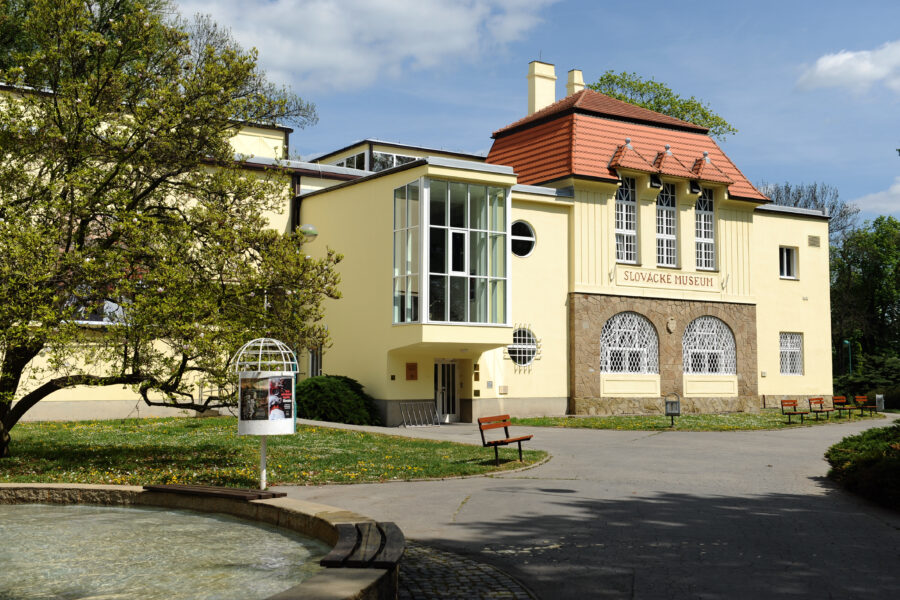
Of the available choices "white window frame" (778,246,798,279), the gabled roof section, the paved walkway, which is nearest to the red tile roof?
the gabled roof section

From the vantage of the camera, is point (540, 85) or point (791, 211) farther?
point (540, 85)

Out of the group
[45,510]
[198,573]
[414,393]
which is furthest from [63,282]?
[414,393]

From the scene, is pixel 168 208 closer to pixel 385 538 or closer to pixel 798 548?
pixel 385 538

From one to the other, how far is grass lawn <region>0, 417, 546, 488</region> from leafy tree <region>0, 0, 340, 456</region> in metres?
1.15

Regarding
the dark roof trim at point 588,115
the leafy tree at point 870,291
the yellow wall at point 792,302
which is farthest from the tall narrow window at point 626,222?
the leafy tree at point 870,291

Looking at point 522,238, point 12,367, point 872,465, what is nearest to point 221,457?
point 12,367

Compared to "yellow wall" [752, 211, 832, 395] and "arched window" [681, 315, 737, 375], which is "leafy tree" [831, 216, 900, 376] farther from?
"arched window" [681, 315, 737, 375]

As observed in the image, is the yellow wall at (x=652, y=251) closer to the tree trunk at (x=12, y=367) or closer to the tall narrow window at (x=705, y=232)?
the tall narrow window at (x=705, y=232)

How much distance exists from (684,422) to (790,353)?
1165 cm

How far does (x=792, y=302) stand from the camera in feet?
119

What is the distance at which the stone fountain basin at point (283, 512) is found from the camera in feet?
17.5

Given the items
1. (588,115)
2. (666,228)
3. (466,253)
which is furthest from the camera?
(666,228)

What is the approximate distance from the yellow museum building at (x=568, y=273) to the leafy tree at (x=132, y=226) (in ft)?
33.7

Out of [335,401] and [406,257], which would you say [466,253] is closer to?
[406,257]
